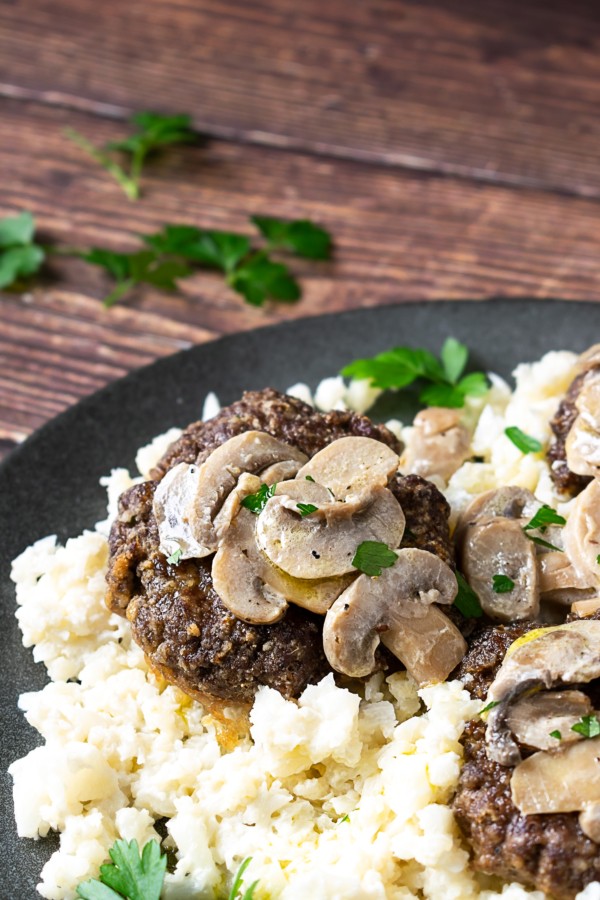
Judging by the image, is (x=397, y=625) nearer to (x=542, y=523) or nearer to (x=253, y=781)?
(x=253, y=781)

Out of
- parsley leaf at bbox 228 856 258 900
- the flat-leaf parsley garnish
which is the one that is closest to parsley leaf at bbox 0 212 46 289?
the flat-leaf parsley garnish

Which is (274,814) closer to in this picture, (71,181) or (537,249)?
(537,249)

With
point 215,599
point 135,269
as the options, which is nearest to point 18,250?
point 135,269

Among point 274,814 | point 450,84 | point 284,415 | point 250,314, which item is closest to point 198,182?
point 250,314

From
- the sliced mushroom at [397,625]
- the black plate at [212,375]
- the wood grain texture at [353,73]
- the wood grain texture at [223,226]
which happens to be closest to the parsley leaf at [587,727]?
the sliced mushroom at [397,625]

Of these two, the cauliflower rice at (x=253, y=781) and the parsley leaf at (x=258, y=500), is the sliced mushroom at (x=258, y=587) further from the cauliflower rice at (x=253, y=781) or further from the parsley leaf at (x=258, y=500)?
the cauliflower rice at (x=253, y=781)
